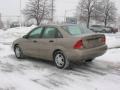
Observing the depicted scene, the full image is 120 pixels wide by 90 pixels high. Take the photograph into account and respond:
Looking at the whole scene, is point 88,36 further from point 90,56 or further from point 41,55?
point 41,55

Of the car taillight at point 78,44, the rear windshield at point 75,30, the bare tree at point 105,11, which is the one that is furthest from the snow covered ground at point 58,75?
the bare tree at point 105,11

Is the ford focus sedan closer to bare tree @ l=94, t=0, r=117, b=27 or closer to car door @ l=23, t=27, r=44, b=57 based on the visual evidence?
car door @ l=23, t=27, r=44, b=57

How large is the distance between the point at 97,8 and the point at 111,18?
482 cm

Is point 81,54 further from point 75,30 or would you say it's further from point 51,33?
point 51,33

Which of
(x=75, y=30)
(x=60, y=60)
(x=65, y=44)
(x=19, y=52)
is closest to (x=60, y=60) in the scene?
(x=60, y=60)

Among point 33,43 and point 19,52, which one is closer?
point 33,43

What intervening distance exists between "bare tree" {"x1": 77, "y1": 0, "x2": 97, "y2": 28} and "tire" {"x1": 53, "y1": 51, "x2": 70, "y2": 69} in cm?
5059

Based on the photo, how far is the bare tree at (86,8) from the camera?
191ft

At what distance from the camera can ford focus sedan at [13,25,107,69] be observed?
752 centimetres

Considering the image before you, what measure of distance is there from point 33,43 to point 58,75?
7.76 ft

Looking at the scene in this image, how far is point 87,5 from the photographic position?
5841 centimetres

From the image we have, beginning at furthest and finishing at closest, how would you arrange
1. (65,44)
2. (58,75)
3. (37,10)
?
(37,10)
(65,44)
(58,75)

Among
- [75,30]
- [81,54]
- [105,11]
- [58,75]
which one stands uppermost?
[105,11]

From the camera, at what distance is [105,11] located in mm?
61188
